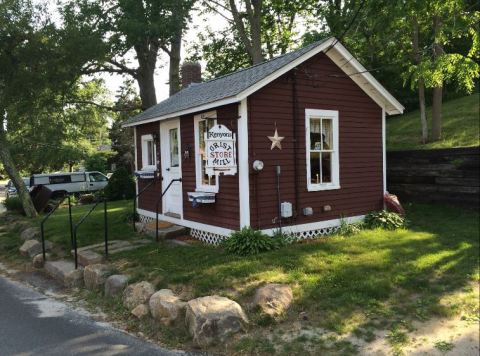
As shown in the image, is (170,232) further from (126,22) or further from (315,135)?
(126,22)

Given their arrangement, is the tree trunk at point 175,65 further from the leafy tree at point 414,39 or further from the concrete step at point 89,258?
the concrete step at point 89,258

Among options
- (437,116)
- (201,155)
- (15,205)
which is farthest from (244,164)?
(15,205)

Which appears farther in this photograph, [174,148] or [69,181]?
[69,181]

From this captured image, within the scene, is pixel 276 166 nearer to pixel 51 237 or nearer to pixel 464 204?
pixel 464 204

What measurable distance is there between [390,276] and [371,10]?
260 inches

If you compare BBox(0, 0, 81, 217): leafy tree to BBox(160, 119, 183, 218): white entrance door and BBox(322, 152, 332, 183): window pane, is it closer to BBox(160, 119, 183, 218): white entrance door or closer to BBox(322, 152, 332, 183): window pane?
BBox(160, 119, 183, 218): white entrance door

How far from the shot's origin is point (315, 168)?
9242mm

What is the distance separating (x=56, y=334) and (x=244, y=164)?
13.4 ft

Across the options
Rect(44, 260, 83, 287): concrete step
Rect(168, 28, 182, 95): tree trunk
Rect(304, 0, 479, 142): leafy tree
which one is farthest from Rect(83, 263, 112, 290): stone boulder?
Rect(168, 28, 182, 95): tree trunk

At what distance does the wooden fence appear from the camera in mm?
10219

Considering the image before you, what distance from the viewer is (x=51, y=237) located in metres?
11.2

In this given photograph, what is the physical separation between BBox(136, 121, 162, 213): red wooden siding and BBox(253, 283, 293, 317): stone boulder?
617 centimetres

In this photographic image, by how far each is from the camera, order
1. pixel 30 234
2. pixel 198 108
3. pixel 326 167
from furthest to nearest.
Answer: pixel 30 234, pixel 326 167, pixel 198 108

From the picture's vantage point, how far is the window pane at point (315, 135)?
9188 mm
